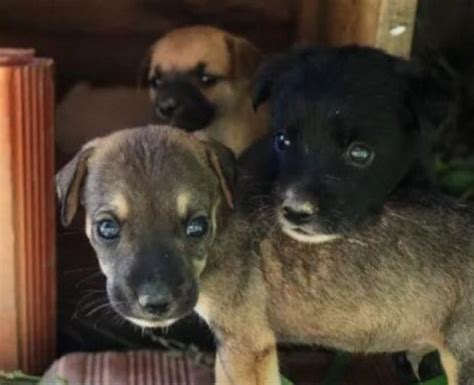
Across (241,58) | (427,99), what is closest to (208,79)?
(241,58)

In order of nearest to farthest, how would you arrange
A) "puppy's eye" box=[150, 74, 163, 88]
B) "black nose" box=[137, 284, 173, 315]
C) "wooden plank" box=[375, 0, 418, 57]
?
"black nose" box=[137, 284, 173, 315] → "wooden plank" box=[375, 0, 418, 57] → "puppy's eye" box=[150, 74, 163, 88]

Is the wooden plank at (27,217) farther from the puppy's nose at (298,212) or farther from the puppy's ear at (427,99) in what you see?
the puppy's ear at (427,99)

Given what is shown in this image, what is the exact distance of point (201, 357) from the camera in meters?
2.90

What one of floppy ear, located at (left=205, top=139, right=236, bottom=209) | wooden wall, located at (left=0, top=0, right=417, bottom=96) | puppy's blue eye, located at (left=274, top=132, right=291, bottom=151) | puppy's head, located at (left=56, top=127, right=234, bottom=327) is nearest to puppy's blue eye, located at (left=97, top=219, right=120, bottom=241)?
puppy's head, located at (left=56, top=127, right=234, bottom=327)

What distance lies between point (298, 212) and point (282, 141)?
289 mm

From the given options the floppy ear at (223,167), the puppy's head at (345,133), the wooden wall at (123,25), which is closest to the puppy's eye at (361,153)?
the puppy's head at (345,133)

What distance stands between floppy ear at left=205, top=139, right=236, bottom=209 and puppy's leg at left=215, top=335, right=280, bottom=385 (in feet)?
1.12

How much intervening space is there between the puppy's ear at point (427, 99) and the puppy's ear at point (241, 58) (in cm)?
99

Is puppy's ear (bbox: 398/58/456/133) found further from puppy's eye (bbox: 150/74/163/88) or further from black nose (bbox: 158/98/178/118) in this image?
puppy's eye (bbox: 150/74/163/88)

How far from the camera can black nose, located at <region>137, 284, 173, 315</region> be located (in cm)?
214

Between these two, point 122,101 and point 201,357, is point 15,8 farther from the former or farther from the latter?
point 201,357

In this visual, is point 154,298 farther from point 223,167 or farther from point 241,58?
point 241,58

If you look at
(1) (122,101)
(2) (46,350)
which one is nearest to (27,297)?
(2) (46,350)

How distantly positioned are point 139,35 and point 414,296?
192 cm
